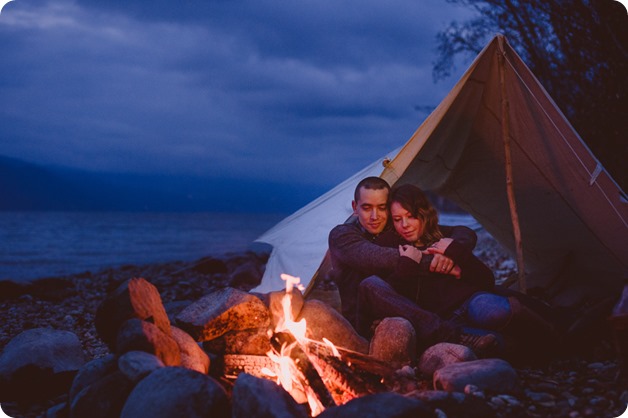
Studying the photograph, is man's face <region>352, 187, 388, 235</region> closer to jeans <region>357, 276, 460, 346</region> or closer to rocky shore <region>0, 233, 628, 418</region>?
jeans <region>357, 276, 460, 346</region>

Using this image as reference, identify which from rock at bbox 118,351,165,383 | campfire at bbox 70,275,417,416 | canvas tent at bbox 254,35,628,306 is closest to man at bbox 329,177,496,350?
campfire at bbox 70,275,417,416

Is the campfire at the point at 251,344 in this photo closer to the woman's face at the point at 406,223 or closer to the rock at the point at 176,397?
the rock at the point at 176,397

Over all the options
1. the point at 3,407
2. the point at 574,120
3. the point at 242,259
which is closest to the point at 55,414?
the point at 3,407

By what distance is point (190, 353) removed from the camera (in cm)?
331

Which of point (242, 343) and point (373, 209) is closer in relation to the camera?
point (242, 343)

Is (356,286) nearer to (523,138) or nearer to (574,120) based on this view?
(523,138)

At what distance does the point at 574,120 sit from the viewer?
8.00 m

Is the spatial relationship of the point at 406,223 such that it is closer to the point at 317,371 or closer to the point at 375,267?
the point at 375,267

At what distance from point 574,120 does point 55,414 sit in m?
7.91

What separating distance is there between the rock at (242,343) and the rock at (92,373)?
0.65 m

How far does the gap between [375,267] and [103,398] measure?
2.13 meters

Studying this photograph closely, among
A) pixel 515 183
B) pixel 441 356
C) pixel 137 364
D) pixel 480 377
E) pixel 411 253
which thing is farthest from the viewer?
pixel 515 183

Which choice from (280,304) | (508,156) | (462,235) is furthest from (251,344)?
(508,156)

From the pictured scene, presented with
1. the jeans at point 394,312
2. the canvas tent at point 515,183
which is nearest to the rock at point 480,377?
the jeans at point 394,312
